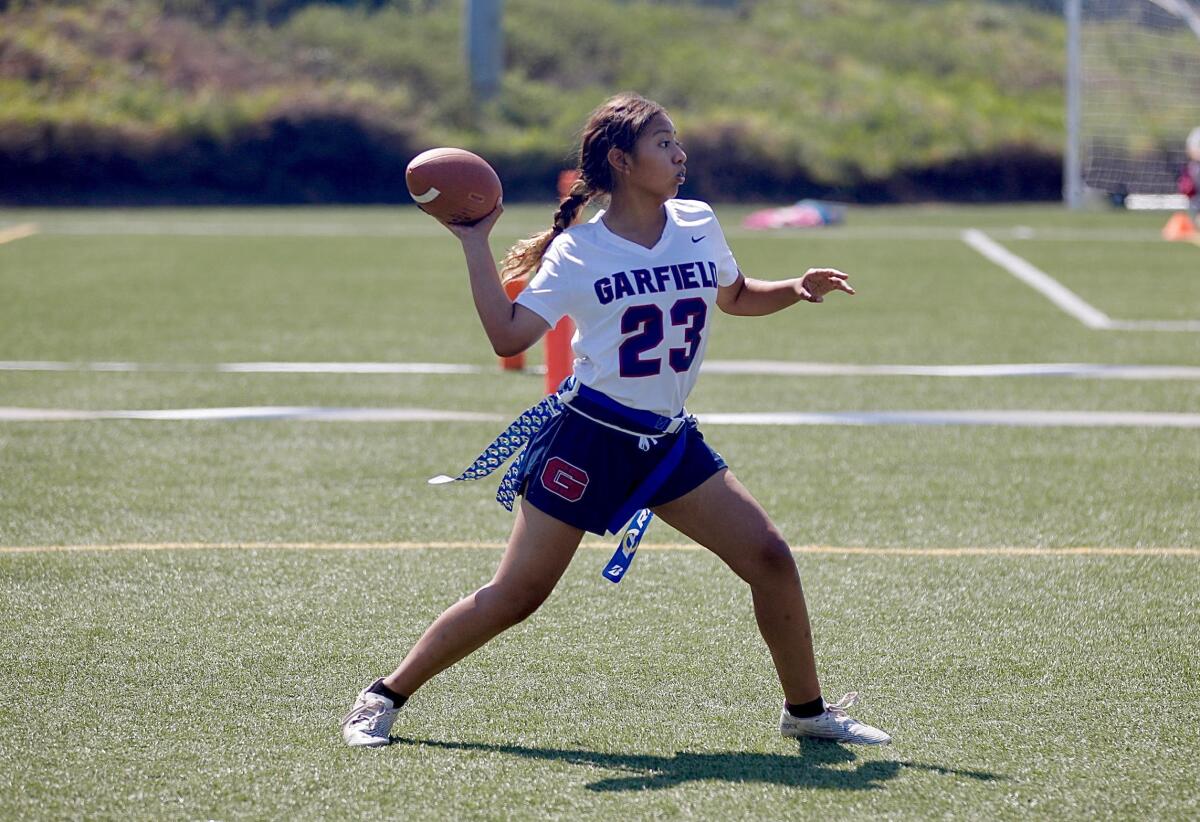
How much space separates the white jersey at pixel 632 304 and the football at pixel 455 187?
0.75 feet

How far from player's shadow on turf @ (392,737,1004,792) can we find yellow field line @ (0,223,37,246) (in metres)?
17.5

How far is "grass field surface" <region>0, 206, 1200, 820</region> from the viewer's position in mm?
4109

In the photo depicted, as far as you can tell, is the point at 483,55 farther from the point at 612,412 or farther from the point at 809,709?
the point at 809,709

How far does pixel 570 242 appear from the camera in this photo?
4238mm

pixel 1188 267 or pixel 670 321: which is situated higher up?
pixel 670 321

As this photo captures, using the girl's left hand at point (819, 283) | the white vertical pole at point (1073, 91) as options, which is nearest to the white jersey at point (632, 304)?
the girl's left hand at point (819, 283)

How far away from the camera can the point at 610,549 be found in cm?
654

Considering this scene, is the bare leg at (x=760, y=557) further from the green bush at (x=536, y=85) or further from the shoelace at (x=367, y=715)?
the green bush at (x=536, y=85)

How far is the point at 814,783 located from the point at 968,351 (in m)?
8.15

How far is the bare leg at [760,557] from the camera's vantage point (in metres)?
4.32

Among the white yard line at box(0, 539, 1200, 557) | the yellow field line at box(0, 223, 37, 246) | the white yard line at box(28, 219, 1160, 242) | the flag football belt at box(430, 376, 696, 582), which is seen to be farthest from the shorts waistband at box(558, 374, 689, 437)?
the yellow field line at box(0, 223, 37, 246)

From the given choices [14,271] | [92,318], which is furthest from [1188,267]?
[14,271]

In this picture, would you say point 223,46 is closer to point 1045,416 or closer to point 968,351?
point 968,351

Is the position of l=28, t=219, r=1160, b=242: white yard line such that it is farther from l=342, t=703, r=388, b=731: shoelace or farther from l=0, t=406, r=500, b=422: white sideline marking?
l=342, t=703, r=388, b=731: shoelace
